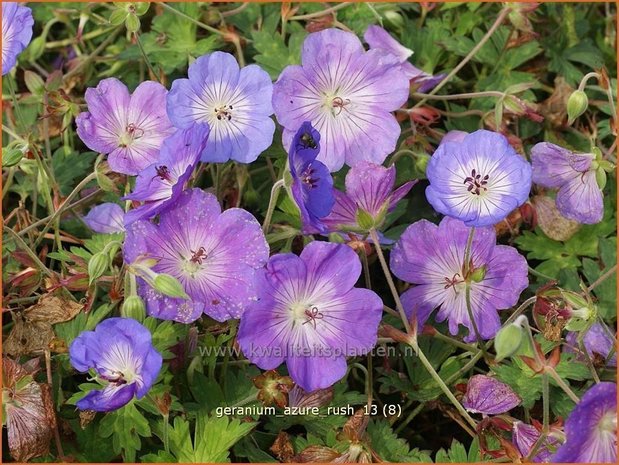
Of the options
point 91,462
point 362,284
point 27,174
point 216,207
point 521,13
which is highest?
point 521,13

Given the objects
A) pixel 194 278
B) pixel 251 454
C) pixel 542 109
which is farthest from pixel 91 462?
pixel 542 109

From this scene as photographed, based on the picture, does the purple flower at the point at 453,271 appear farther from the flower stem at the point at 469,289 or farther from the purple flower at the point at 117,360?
the purple flower at the point at 117,360

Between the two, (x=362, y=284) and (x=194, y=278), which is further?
(x=362, y=284)

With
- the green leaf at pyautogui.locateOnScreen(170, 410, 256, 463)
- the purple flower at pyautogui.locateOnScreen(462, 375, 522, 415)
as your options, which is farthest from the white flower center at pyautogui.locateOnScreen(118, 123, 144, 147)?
the purple flower at pyautogui.locateOnScreen(462, 375, 522, 415)

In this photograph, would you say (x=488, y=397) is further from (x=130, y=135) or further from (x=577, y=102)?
(x=130, y=135)

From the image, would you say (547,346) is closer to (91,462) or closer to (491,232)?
(491,232)
